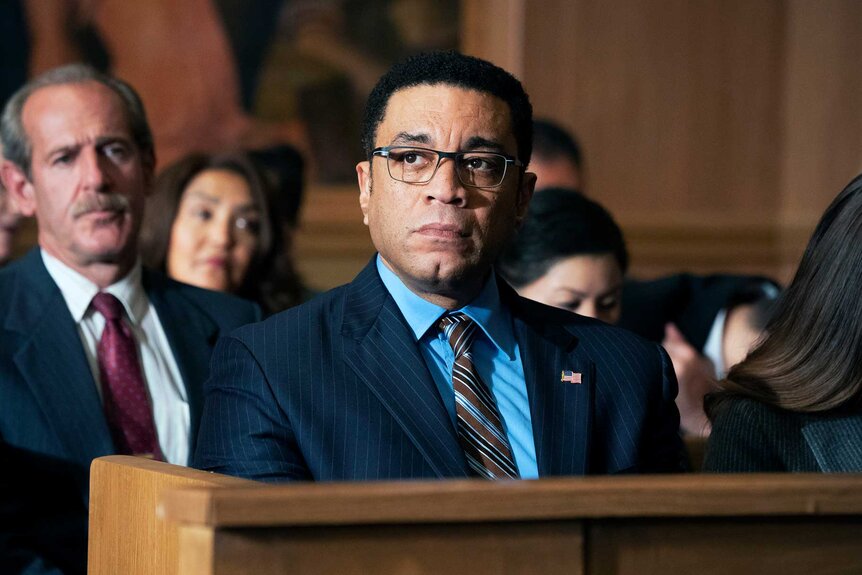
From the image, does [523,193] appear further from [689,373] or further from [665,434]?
[689,373]

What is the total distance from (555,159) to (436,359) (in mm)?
3155

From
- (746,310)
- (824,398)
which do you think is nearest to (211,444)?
(824,398)

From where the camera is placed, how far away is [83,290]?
3.46 m

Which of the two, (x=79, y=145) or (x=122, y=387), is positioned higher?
(x=79, y=145)

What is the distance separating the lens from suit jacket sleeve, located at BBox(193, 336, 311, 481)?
2242mm

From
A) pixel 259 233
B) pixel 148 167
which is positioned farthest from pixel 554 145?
pixel 148 167

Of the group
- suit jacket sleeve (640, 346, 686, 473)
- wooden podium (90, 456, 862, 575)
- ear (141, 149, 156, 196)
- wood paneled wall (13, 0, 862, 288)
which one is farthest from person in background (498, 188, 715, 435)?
wood paneled wall (13, 0, 862, 288)

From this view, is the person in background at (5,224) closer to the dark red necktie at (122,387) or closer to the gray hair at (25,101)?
the gray hair at (25,101)

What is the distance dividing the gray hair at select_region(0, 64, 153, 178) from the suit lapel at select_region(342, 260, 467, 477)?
4.67 ft

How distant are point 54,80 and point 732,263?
21.4ft

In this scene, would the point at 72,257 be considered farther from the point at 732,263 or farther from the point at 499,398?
the point at 732,263

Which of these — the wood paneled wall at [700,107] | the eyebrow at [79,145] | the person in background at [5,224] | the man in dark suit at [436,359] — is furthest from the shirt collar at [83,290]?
the wood paneled wall at [700,107]

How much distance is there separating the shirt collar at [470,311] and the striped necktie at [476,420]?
0.16ft

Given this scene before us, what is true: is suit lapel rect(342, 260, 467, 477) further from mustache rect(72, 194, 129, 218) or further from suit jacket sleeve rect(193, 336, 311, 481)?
mustache rect(72, 194, 129, 218)
